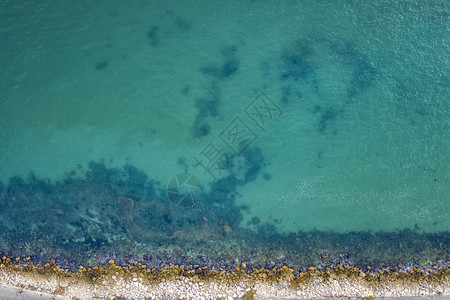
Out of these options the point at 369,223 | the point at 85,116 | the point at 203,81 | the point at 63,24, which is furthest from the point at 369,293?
the point at 63,24

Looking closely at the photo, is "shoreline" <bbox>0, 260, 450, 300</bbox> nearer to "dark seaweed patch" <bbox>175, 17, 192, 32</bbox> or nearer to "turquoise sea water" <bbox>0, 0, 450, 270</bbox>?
"turquoise sea water" <bbox>0, 0, 450, 270</bbox>

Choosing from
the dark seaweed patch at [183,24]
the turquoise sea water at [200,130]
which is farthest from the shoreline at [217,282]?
the dark seaweed patch at [183,24]

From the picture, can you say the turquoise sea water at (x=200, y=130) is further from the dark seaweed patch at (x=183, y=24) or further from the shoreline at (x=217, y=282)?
the shoreline at (x=217, y=282)

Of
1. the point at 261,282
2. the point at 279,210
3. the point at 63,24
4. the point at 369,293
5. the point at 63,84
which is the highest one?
the point at 63,24

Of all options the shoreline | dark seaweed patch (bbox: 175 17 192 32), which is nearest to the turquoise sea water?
dark seaweed patch (bbox: 175 17 192 32)

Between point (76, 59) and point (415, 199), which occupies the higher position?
point (76, 59)

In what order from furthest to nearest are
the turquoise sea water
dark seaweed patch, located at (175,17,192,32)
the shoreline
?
dark seaweed patch, located at (175,17,192,32)
the turquoise sea water
the shoreline

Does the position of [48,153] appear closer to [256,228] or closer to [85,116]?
[85,116]
